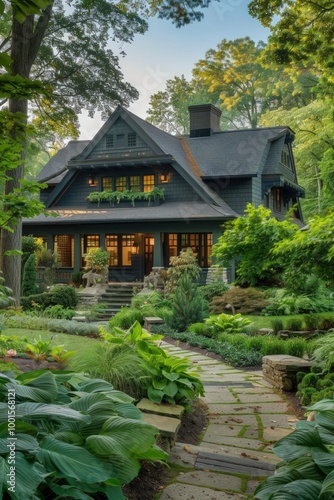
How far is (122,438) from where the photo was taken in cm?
234

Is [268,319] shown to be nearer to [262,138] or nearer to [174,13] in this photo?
[174,13]

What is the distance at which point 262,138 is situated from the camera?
74.1 ft

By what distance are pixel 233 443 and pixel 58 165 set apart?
75.8ft

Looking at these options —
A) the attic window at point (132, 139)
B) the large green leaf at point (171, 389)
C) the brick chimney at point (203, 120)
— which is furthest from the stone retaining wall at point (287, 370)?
the brick chimney at point (203, 120)

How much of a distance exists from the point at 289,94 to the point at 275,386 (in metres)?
29.3

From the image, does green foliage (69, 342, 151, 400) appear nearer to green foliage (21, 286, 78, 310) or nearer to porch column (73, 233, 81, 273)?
green foliage (21, 286, 78, 310)

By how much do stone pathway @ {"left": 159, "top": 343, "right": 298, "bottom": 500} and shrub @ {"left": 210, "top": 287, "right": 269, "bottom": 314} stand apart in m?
6.86

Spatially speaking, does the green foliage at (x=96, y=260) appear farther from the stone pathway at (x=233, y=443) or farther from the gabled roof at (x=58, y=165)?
the stone pathway at (x=233, y=443)

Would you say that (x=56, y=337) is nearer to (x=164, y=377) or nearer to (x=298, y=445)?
(x=164, y=377)

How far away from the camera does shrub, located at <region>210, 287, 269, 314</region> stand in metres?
14.2

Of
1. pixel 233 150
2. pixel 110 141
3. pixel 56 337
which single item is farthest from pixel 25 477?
pixel 233 150

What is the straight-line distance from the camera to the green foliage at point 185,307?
12.1 metres

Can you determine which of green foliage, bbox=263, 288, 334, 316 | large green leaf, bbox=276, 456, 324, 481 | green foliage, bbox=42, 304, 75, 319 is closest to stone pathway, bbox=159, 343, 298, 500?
large green leaf, bbox=276, 456, 324, 481

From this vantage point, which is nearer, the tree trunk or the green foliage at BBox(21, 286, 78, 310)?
the tree trunk
